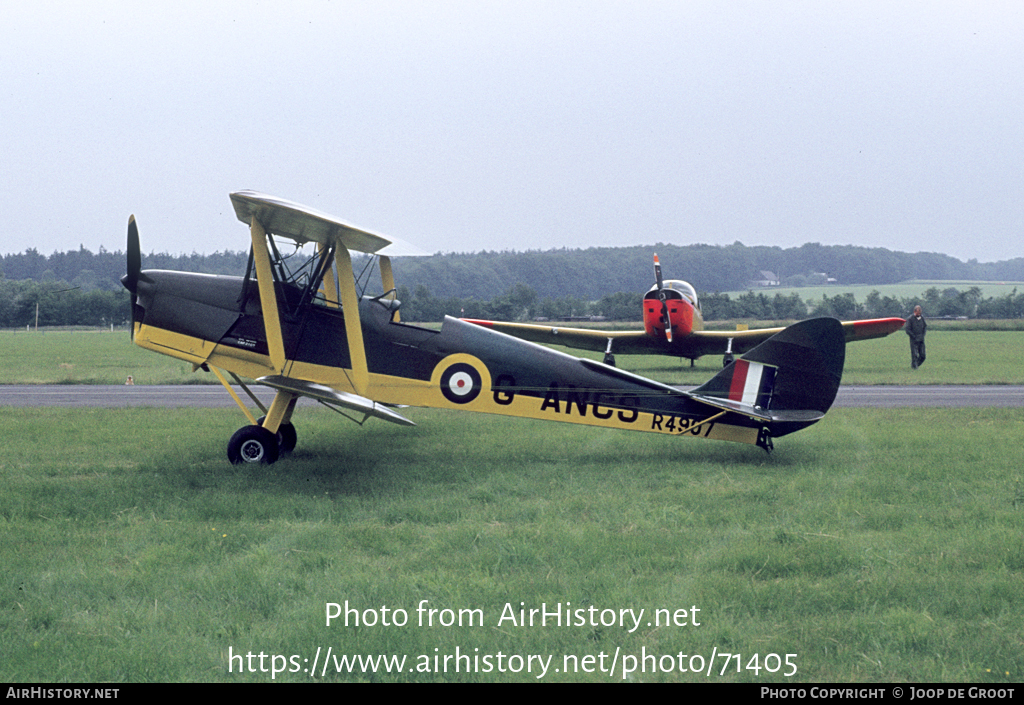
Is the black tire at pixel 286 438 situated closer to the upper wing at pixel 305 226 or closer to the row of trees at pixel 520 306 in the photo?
the row of trees at pixel 520 306

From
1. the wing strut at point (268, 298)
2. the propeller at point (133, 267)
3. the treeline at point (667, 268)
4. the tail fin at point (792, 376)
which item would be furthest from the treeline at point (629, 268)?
the tail fin at point (792, 376)

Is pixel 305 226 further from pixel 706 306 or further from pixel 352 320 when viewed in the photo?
pixel 706 306

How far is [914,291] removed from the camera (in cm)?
2575

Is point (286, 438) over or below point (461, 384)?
below

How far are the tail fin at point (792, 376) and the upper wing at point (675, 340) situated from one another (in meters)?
11.5

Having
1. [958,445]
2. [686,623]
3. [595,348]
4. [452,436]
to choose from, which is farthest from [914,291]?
[686,623]

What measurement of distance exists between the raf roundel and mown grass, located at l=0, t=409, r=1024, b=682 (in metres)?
0.77

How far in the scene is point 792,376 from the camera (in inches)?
347

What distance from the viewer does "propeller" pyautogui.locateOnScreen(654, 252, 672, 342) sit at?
20.4 meters

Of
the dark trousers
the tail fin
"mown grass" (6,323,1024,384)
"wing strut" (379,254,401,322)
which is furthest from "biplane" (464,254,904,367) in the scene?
the tail fin

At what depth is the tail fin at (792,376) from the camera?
866 cm

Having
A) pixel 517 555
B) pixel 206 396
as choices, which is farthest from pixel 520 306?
pixel 517 555

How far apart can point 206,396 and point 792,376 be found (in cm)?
1301

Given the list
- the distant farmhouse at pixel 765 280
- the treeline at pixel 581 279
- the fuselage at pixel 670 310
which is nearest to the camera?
the treeline at pixel 581 279
